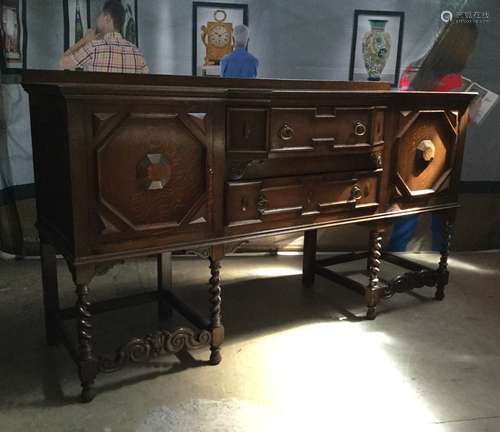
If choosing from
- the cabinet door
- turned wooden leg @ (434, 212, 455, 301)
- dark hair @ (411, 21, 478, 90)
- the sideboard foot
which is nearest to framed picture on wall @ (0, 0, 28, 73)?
the cabinet door

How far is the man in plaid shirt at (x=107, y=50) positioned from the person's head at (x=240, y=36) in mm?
669

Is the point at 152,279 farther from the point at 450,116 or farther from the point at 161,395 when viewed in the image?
the point at 450,116

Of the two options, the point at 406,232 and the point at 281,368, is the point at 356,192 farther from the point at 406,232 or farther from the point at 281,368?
the point at 406,232

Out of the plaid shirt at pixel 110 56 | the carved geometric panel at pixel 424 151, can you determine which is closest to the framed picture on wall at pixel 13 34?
the plaid shirt at pixel 110 56

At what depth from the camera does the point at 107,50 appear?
12.0ft

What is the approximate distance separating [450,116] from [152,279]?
2.21 meters

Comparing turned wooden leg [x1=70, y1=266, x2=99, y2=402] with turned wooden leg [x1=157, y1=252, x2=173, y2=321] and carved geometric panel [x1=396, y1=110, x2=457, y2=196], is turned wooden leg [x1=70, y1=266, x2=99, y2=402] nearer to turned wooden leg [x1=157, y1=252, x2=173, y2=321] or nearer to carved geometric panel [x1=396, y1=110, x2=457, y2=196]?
turned wooden leg [x1=157, y1=252, x2=173, y2=321]

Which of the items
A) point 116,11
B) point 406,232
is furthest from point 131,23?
point 406,232

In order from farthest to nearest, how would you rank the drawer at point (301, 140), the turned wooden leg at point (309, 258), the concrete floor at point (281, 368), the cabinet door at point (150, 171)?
1. the turned wooden leg at point (309, 258)
2. the drawer at point (301, 140)
3. the concrete floor at point (281, 368)
4. the cabinet door at point (150, 171)

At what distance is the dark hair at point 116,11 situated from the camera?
146 inches

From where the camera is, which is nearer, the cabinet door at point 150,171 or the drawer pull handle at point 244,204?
the cabinet door at point 150,171

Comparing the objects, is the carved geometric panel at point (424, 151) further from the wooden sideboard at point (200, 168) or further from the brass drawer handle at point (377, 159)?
the brass drawer handle at point (377, 159)

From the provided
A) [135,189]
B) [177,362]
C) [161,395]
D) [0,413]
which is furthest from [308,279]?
[0,413]

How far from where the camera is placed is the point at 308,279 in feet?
12.1
